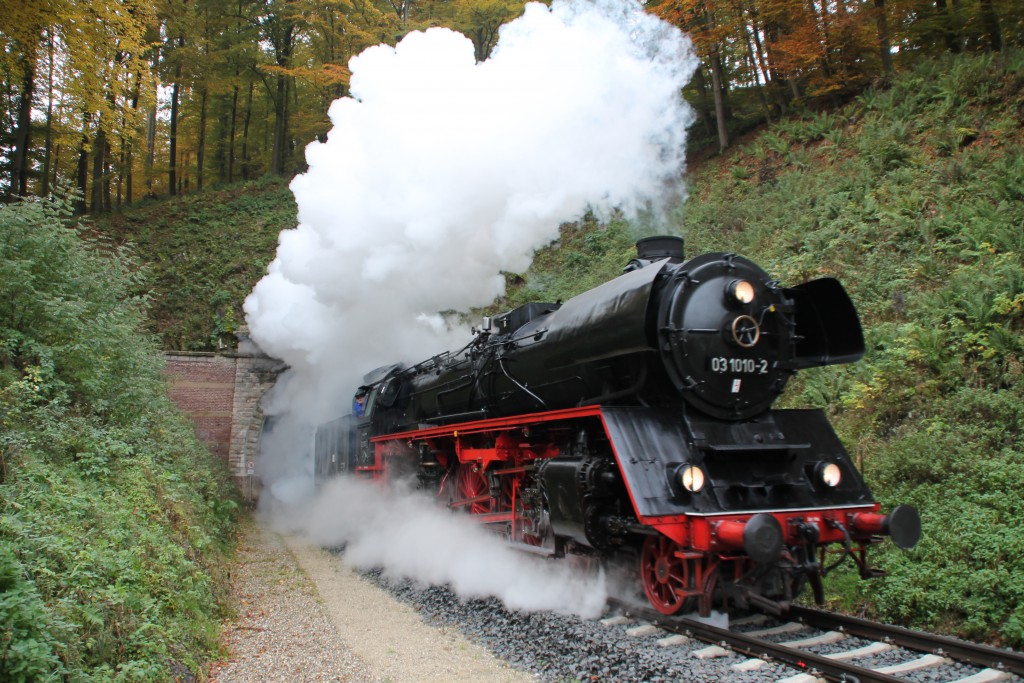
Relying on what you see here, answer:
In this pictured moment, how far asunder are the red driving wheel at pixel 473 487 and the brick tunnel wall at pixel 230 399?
1146 cm

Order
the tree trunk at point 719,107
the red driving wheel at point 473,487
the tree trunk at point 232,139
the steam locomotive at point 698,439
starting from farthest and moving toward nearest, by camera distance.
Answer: the tree trunk at point 232,139 < the tree trunk at point 719,107 < the red driving wheel at point 473,487 < the steam locomotive at point 698,439

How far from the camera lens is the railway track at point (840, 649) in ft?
14.3

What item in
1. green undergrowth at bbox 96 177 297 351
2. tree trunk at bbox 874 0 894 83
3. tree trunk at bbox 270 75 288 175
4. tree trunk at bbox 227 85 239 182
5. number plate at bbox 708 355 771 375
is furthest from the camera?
tree trunk at bbox 227 85 239 182

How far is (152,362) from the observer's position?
446 inches

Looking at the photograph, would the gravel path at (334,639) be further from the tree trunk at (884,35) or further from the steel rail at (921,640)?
the tree trunk at (884,35)

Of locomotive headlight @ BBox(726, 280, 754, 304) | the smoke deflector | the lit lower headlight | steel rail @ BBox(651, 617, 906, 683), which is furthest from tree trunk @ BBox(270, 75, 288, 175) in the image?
steel rail @ BBox(651, 617, 906, 683)

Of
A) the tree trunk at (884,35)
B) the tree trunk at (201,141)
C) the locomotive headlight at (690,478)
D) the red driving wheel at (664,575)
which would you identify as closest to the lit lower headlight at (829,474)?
the locomotive headlight at (690,478)

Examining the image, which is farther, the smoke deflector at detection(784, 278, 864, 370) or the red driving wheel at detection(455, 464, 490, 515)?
the red driving wheel at detection(455, 464, 490, 515)

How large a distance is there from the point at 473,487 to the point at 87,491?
4513mm

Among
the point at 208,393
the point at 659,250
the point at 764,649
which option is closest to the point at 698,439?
the point at 764,649

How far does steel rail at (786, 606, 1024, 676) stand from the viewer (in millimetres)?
4445

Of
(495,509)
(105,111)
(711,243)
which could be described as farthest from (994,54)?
(105,111)

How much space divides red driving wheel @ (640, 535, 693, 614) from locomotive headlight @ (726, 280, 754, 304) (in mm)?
2022

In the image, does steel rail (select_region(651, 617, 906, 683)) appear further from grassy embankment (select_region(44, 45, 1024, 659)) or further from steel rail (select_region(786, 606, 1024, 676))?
grassy embankment (select_region(44, 45, 1024, 659))
